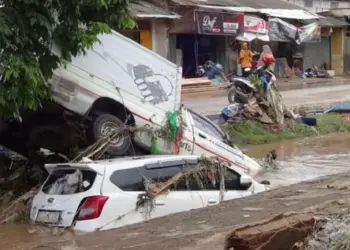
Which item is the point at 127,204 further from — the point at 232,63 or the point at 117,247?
the point at 232,63

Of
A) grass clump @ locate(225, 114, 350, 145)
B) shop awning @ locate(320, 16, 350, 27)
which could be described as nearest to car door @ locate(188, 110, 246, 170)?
grass clump @ locate(225, 114, 350, 145)

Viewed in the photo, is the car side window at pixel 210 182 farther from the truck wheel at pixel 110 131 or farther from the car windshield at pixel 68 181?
the truck wheel at pixel 110 131

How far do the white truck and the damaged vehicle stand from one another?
232 centimetres

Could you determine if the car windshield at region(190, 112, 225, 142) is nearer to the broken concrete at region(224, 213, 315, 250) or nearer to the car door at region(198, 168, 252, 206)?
the car door at region(198, 168, 252, 206)

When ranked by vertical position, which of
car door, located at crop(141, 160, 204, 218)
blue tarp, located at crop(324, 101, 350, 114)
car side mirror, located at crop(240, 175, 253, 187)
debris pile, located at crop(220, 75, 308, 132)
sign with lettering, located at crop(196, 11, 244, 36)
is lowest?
blue tarp, located at crop(324, 101, 350, 114)

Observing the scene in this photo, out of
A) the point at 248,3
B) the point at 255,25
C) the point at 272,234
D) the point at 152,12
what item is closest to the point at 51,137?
the point at 272,234

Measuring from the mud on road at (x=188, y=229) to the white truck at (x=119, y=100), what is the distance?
2582 mm

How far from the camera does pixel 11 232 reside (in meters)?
10.4

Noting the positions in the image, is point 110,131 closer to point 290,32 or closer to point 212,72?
point 212,72

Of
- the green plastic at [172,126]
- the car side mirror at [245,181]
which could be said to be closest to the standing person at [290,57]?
the green plastic at [172,126]

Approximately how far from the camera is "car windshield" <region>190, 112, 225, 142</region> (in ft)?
46.4

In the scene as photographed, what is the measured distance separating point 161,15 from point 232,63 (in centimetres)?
797

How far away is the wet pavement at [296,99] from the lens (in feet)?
80.6

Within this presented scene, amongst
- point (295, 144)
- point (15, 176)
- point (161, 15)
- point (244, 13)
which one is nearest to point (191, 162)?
point (15, 176)
